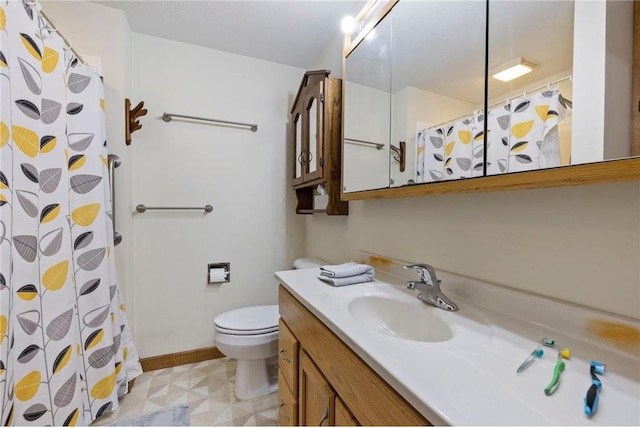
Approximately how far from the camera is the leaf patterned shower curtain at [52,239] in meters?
0.89

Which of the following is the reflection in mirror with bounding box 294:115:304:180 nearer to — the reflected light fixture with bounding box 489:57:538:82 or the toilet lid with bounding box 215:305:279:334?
the toilet lid with bounding box 215:305:279:334

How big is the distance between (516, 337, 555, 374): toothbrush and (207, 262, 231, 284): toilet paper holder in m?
1.78

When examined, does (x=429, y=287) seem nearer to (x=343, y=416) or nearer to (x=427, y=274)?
(x=427, y=274)

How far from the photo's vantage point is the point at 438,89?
3.16 feet

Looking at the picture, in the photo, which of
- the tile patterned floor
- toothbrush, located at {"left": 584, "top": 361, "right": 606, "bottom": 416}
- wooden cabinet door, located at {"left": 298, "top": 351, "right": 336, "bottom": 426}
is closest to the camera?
toothbrush, located at {"left": 584, "top": 361, "right": 606, "bottom": 416}

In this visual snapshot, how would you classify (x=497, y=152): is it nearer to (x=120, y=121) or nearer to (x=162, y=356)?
(x=120, y=121)

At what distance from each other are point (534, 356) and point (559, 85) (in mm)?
619

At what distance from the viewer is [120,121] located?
63.3 inches

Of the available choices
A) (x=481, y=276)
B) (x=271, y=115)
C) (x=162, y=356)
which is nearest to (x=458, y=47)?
(x=481, y=276)

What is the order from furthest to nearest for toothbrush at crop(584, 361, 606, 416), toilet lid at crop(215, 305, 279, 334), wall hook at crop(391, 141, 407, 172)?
toilet lid at crop(215, 305, 279, 334) → wall hook at crop(391, 141, 407, 172) → toothbrush at crop(584, 361, 606, 416)

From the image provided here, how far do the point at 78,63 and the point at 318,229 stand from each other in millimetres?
1577

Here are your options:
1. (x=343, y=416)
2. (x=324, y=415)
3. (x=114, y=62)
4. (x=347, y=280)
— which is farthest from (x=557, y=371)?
(x=114, y=62)

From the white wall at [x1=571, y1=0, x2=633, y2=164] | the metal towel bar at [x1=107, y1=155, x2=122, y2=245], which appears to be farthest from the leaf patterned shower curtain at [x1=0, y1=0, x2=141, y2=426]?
the white wall at [x1=571, y1=0, x2=633, y2=164]

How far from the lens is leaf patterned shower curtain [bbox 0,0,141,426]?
2.91 ft
